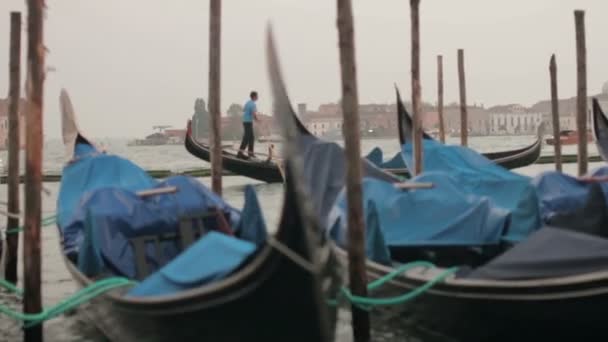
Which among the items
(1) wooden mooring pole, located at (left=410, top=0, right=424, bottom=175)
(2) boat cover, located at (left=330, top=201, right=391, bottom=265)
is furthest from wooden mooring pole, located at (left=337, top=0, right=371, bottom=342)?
(1) wooden mooring pole, located at (left=410, top=0, right=424, bottom=175)

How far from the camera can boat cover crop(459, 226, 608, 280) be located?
10.1ft

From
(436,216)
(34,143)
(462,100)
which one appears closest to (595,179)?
(436,216)

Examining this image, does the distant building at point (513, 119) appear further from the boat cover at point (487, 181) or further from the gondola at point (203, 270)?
the gondola at point (203, 270)

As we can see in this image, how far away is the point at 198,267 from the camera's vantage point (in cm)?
300

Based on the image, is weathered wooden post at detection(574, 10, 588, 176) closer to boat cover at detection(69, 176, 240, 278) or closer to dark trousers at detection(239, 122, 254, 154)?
boat cover at detection(69, 176, 240, 278)

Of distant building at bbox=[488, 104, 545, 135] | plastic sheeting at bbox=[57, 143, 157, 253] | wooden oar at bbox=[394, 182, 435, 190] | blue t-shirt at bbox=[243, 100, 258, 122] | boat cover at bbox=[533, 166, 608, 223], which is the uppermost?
distant building at bbox=[488, 104, 545, 135]

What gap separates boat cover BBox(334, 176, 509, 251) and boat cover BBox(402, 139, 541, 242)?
0.13 ft

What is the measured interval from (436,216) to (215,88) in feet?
6.44

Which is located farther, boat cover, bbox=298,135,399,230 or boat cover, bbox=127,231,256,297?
boat cover, bbox=298,135,399,230

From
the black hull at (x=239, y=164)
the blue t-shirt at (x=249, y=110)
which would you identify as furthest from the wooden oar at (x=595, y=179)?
the black hull at (x=239, y=164)

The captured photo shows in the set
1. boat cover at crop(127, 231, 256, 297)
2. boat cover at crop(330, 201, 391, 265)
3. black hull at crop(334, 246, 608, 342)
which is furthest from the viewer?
boat cover at crop(330, 201, 391, 265)

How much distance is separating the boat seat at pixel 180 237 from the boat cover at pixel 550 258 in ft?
4.67

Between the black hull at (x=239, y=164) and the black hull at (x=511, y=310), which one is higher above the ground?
the black hull at (x=239, y=164)

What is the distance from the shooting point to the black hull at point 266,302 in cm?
238
